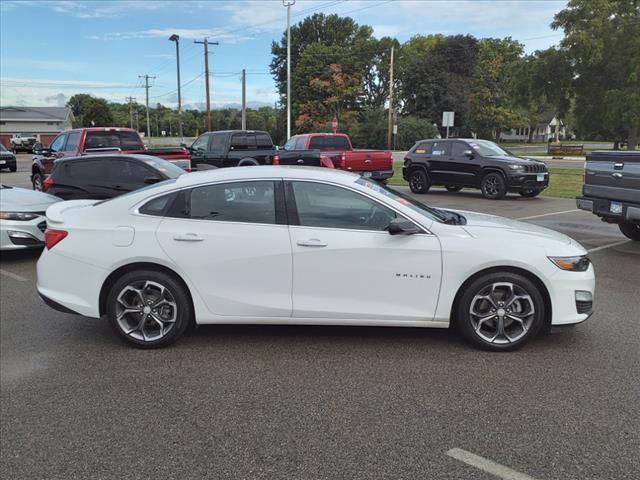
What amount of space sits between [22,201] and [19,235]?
692mm

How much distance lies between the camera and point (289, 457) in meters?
3.08

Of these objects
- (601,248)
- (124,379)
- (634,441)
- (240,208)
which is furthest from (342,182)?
(601,248)

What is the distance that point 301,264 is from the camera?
14.6 ft

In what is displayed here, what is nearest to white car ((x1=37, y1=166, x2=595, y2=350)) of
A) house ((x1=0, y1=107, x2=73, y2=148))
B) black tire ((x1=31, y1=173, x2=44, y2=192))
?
black tire ((x1=31, y1=173, x2=44, y2=192))

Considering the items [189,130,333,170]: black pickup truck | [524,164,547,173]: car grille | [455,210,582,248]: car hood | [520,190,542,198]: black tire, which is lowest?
[520,190,542,198]: black tire

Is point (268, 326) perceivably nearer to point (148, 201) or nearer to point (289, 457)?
point (148, 201)

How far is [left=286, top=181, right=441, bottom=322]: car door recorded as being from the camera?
441 centimetres

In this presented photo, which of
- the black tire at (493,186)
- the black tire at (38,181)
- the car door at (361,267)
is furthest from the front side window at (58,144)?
the car door at (361,267)

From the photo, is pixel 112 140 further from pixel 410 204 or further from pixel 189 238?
pixel 410 204

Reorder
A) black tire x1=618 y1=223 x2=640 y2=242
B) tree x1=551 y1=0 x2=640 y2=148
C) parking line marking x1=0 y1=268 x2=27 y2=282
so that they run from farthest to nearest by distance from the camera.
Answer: tree x1=551 y1=0 x2=640 y2=148, black tire x1=618 y1=223 x2=640 y2=242, parking line marking x1=0 y1=268 x2=27 y2=282

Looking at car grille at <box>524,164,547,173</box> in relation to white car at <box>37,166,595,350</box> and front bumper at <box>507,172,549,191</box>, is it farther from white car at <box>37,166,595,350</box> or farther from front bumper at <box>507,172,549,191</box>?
white car at <box>37,166,595,350</box>

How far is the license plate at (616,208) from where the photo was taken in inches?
326

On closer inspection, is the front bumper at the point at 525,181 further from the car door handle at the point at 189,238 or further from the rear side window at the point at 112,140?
the car door handle at the point at 189,238

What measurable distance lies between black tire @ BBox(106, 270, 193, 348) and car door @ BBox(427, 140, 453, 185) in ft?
44.1
